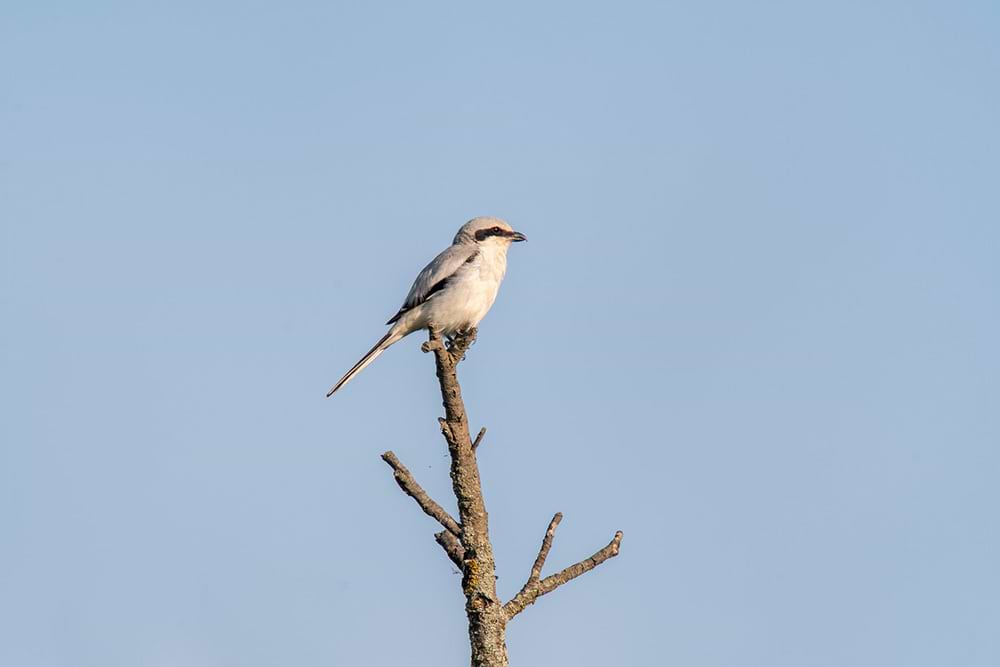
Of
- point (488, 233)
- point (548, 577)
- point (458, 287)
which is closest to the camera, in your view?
point (548, 577)

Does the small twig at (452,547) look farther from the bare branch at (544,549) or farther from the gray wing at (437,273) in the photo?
the gray wing at (437,273)

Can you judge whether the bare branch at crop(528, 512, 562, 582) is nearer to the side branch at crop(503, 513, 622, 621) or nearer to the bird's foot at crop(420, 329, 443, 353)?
the side branch at crop(503, 513, 622, 621)

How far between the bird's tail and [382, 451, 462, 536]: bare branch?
12.8 ft

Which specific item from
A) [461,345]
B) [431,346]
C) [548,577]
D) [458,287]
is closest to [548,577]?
[548,577]

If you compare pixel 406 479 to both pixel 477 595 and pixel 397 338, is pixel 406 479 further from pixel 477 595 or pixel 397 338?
pixel 397 338

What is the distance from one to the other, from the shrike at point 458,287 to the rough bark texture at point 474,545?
318 centimetres

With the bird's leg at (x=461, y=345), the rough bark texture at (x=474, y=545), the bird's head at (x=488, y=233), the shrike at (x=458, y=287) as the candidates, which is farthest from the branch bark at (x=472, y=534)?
the bird's head at (x=488, y=233)

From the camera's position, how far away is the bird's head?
1087 cm

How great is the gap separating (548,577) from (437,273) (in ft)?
14.9

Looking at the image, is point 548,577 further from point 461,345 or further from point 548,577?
point 461,345

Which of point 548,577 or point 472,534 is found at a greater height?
point 472,534

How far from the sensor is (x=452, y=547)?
258 inches

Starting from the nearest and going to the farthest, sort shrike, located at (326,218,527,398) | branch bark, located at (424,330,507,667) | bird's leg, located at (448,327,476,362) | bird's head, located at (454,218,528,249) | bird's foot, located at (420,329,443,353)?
1. branch bark, located at (424,330,507,667)
2. bird's foot, located at (420,329,443,353)
3. bird's leg, located at (448,327,476,362)
4. shrike, located at (326,218,527,398)
5. bird's head, located at (454,218,528,249)

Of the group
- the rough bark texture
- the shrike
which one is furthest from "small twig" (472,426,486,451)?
the shrike
